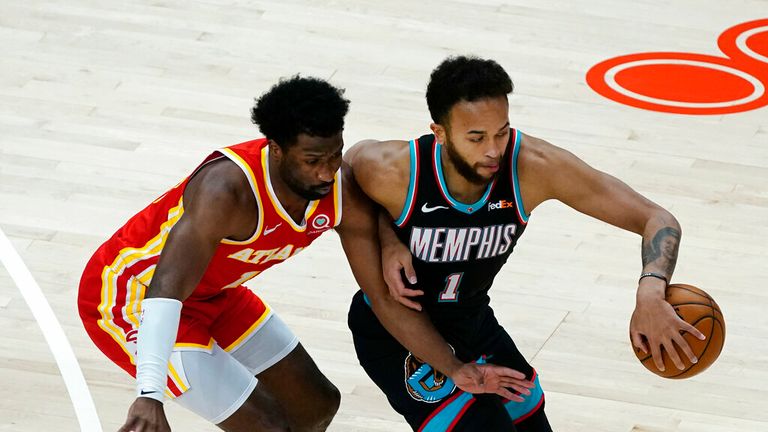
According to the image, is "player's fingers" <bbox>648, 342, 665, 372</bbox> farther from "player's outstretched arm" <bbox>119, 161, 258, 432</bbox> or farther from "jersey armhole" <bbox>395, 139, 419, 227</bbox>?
"player's outstretched arm" <bbox>119, 161, 258, 432</bbox>

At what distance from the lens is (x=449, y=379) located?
191 inches

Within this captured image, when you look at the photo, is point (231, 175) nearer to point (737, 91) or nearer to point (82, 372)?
point (82, 372)

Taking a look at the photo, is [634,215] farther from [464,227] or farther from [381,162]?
[381,162]

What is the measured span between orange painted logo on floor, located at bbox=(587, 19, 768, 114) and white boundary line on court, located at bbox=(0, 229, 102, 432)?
4096 mm

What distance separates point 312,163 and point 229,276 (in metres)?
0.64

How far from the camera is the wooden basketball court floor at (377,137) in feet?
20.6

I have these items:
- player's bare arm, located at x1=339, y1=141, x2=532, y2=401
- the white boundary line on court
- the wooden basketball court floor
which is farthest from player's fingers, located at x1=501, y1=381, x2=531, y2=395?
the white boundary line on court

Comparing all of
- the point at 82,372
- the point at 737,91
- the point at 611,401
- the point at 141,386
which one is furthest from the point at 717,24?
the point at 141,386

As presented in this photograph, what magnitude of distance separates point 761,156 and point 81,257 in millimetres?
4151

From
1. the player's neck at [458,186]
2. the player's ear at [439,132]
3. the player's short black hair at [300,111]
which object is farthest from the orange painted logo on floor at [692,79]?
the player's short black hair at [300,111]

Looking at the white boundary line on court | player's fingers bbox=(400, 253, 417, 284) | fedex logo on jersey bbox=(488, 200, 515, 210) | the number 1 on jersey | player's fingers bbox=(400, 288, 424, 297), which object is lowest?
the white boundary line on court

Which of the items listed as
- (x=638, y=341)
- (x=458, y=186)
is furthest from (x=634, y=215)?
(x=458, y=186)

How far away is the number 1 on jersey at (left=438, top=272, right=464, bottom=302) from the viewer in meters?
4.89

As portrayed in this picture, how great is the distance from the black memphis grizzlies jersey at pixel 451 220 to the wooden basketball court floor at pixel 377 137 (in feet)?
4.64
